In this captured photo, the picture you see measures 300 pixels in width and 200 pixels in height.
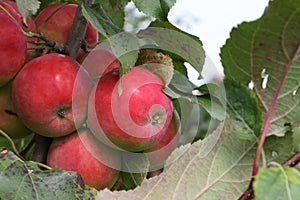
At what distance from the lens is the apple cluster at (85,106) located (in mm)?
835

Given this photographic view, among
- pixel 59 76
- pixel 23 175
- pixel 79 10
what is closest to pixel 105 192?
pixel 23 175

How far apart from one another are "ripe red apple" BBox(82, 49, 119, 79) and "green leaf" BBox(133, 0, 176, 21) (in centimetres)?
10

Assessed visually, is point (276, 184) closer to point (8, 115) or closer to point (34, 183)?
point (34, 183)

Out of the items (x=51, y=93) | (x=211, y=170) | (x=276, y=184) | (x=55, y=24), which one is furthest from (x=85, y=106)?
(x=276, y=184)

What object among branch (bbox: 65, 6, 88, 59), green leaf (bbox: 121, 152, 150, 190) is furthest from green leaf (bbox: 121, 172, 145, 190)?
branch (bbox: 65, 6, 88, 59)

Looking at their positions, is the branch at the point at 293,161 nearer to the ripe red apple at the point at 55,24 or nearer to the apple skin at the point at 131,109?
the apple skin at the point at 131,109

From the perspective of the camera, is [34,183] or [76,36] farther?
[76,36]

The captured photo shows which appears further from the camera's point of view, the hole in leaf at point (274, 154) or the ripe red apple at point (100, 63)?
the ripe red apple at point (100, 63)

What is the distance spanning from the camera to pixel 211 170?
2.09ft

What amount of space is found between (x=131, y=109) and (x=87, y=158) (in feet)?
0.39

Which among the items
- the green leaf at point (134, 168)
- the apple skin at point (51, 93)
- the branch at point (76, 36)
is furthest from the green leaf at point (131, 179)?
the branch at point (76, 36)

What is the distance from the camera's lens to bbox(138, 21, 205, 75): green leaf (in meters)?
0.90

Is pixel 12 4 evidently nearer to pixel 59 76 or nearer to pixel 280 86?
pixel 59 76

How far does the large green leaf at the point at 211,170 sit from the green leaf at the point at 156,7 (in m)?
0.25
